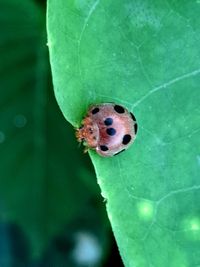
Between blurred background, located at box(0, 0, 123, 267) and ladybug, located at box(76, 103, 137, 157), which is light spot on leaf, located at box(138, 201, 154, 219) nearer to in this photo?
ladybug, located at box(76, 103, 137, 157)

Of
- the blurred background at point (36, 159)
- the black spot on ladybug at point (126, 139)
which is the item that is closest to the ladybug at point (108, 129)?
the black spot on ladybug at point (126, 139)

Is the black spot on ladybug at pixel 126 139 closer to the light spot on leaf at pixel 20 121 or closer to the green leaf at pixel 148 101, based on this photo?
the green leaf at pixel 148 101

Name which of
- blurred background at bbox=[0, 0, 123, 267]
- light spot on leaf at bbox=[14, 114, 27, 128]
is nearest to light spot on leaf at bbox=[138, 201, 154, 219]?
blurred background at bbox=[0, 0, 123, 267]

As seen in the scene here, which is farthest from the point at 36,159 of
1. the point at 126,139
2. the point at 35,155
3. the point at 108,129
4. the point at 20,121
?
the point at 126,139

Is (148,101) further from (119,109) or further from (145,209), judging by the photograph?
(145,209)

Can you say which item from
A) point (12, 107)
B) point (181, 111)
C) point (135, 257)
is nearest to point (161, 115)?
point (181, 111)

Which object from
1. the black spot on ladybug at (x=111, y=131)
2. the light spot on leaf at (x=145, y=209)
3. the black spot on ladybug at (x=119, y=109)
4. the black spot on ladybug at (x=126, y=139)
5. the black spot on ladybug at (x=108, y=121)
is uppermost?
the black spot on ladybug at (x=119, y=109)
